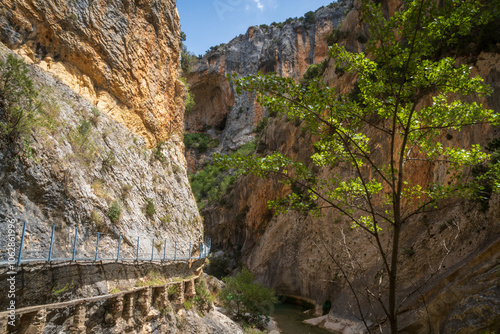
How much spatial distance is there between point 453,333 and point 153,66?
22094 millimetres

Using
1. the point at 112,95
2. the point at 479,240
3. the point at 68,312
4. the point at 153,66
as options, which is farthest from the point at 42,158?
the point at 479,240

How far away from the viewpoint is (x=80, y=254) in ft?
30.9

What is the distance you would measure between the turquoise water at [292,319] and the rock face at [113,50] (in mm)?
17151

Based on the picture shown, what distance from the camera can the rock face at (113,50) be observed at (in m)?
13.7

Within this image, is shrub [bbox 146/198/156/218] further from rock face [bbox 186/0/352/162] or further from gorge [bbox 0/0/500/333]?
rock face [bbox 186/0/352/162]

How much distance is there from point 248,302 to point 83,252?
15451 millimetres

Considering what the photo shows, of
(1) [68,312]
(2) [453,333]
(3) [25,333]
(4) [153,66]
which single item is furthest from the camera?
(4) [153,66]

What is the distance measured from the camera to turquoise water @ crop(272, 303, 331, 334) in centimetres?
2186

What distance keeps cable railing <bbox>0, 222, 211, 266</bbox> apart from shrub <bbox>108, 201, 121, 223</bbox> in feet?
2.85

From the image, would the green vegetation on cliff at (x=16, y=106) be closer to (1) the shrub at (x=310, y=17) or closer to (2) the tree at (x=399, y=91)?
(2) the tree at (x=399, y=91)

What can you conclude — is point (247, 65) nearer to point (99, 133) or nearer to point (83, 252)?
point (99, 133)

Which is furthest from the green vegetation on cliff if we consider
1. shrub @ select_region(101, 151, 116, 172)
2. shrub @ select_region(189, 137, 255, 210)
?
shrub @ select_region(189, 137, 255, 210)

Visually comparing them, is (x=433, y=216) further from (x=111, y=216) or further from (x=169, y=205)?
(x=111, y=216)

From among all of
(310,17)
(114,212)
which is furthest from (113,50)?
(310,17)
